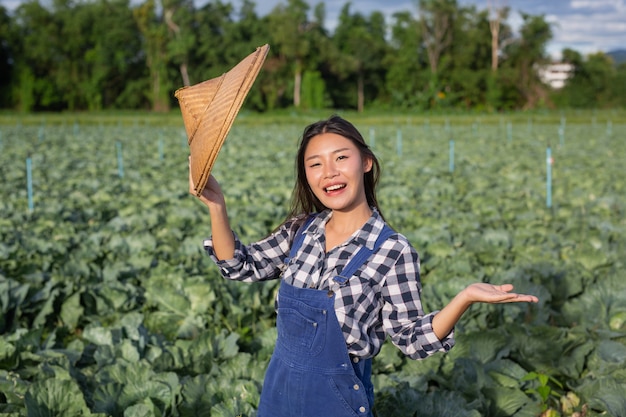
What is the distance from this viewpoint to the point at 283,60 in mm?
55812

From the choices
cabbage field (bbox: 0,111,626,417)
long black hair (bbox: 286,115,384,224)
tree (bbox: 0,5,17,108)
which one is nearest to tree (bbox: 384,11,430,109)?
tree (bbox: 0,5,17,108)

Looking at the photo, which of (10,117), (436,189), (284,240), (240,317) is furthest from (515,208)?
(10,117)

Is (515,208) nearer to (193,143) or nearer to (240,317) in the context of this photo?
(240,317)

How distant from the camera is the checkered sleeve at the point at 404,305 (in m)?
2.09

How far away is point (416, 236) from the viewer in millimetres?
6789

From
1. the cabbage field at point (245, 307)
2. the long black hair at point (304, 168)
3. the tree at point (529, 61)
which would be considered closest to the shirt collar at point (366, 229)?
the long black hair at point (304, 168)

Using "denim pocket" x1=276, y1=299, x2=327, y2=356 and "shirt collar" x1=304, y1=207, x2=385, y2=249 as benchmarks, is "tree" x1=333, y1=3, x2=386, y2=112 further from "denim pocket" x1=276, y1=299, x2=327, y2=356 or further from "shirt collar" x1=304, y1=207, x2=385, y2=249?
"denim pocket" x1=276, y1=299, x2=327, y2=356

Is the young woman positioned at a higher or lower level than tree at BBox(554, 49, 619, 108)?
lower

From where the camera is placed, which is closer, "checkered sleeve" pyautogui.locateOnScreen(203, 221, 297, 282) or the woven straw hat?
Answer: the woven straw hat

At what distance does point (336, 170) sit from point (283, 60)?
54.9 m

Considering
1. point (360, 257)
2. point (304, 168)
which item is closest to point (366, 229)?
point (360, 257)

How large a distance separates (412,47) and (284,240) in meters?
58.6

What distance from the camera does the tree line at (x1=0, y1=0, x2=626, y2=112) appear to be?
55.6 m

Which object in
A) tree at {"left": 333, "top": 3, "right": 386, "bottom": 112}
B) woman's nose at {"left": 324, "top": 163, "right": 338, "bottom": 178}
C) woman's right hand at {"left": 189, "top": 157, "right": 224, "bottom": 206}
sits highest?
tree at {"left": 333, "top": 3, "right": 386, "bottom": 112}
